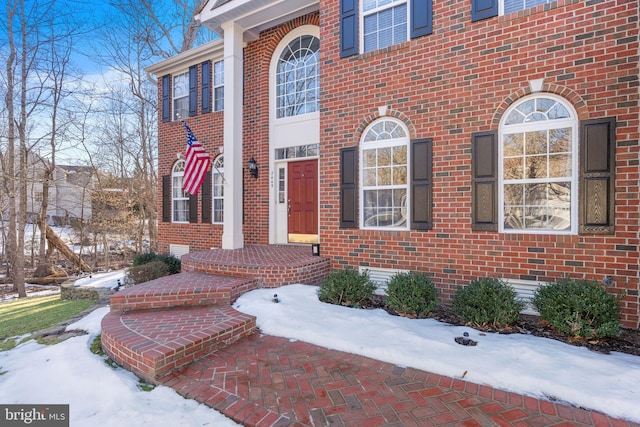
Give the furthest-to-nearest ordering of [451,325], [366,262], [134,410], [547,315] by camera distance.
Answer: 1. [366,262]
2. [451,325]
3. [547,315]
4. [134,410]

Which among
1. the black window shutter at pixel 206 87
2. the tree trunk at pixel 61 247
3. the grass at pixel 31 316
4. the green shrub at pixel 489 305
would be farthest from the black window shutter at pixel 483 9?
the tree trunk at pixel 61 247

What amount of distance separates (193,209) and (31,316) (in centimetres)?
428

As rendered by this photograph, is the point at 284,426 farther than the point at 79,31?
No

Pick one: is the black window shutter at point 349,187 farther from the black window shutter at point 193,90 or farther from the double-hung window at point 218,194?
the black window shutter at point 193,90

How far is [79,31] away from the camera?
1102 centimetres

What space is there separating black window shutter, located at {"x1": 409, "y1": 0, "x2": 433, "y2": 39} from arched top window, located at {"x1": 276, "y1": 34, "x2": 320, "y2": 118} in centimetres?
268

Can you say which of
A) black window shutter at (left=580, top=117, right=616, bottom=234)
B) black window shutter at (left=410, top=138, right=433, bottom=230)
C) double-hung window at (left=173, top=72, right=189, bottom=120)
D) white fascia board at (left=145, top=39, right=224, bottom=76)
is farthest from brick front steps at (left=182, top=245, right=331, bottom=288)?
white fascia board at (left=145, top=39, right=224, bottom=76)

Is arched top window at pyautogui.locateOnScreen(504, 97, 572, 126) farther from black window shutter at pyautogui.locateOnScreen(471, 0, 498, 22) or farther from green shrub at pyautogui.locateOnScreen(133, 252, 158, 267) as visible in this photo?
green shrub at pyautogui.locateOnScreen(133, 252, 158, 267)

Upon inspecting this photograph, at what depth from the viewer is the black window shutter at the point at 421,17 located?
16.8ft

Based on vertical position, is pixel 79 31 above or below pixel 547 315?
above

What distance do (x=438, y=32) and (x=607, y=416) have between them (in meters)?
5.08

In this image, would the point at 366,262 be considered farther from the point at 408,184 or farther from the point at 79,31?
the point at 79,31

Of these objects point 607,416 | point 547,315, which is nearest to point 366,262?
point 547,315

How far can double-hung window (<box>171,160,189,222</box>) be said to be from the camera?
9.69 m
